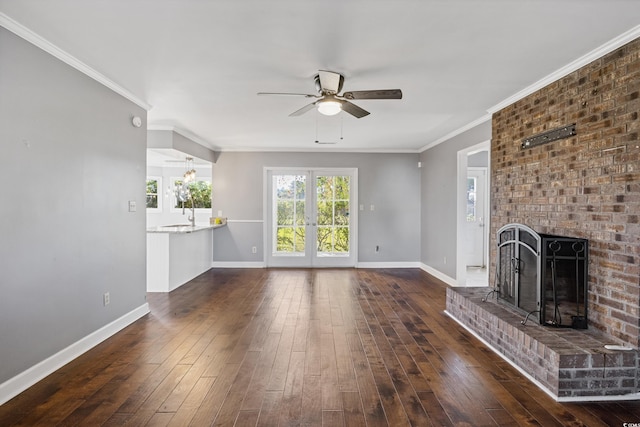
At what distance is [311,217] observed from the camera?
732cm

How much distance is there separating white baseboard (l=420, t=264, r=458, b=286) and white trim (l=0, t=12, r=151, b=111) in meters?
5.08

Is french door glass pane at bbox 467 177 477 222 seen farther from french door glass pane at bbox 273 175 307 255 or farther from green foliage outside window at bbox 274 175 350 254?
french door glass pane at bbox 273 175 307 255

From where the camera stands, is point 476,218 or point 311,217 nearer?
point 311,217

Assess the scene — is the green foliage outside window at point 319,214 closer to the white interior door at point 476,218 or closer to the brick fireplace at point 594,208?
the white interior door at point 476,218

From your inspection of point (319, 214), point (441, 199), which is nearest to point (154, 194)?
point (319, 214)

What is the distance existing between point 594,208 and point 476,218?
16.0 ft

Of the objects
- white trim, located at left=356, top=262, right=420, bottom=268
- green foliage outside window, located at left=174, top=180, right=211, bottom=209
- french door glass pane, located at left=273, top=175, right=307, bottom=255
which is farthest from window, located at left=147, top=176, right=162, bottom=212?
white trim, located at left=356, top=262, right=420, bottom=268

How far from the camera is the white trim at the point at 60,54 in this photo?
7.59ft

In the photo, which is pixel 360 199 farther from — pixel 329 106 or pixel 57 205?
pixel 57 205

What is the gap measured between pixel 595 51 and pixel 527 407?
2.57m

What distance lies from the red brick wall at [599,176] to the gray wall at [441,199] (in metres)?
1.41

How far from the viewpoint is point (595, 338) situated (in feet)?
8.61

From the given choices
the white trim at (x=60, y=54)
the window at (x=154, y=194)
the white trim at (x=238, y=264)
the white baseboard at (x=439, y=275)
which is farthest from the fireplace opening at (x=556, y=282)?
the window at (x=154, y=194)

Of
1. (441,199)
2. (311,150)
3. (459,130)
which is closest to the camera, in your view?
(459,130)
